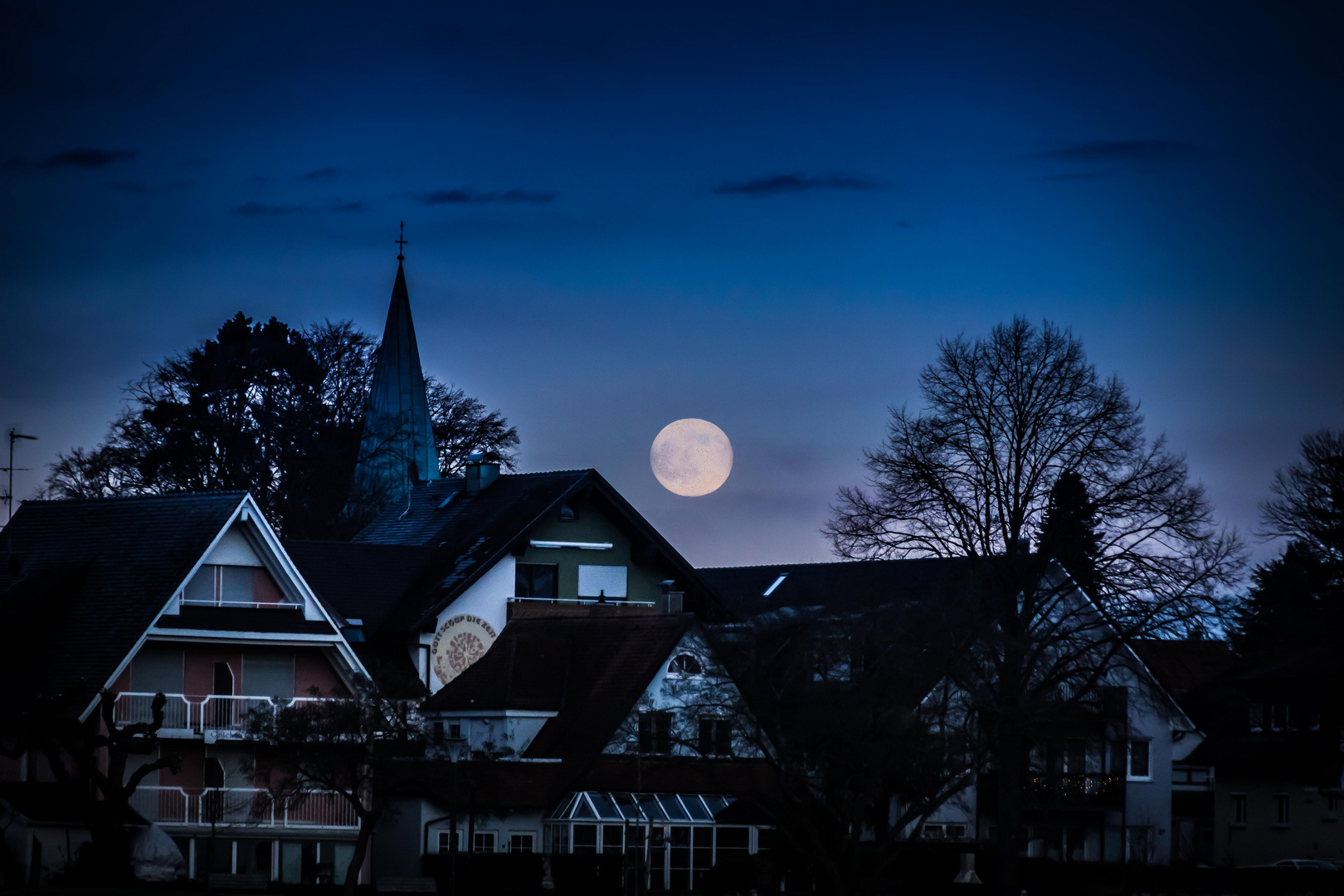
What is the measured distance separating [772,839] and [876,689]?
30.8 ft

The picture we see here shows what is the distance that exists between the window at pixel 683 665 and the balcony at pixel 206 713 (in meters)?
9.96

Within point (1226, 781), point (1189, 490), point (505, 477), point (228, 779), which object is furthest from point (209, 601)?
point (1226, 781)

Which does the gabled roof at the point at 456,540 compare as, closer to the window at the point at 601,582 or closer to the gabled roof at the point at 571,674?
the window at the point at 601,582

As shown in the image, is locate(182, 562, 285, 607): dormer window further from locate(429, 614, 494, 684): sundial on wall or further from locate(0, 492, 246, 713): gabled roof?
locate(429, 614, 494, 684): sundial on wall

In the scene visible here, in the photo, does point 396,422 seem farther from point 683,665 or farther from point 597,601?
point 683,665

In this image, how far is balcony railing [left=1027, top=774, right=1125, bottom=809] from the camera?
208 feet

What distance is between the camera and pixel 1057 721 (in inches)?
1973

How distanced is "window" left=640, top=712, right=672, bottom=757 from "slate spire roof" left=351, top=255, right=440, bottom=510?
28.0 meters

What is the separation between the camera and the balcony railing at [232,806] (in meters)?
48.0

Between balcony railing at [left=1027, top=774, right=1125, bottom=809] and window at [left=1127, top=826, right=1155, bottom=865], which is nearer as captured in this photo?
balcony railing at [left=1027, top=774, right=1125, bottom=809]

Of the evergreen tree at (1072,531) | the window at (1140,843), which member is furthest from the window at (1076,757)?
the evergreen tree at (1072,531)

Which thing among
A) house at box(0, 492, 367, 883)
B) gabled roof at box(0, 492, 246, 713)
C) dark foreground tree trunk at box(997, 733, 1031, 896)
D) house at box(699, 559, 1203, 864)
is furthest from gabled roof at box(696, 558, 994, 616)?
gabled roof at box(0, 492, 246, 713)

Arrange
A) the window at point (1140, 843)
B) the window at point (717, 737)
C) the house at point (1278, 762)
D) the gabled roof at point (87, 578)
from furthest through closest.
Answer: the house at point (1278, 762)
the window at point (1140, 843)
the window at point (717, 737)
the gabled roof at point (87, 578)

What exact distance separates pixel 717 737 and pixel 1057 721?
865cm
